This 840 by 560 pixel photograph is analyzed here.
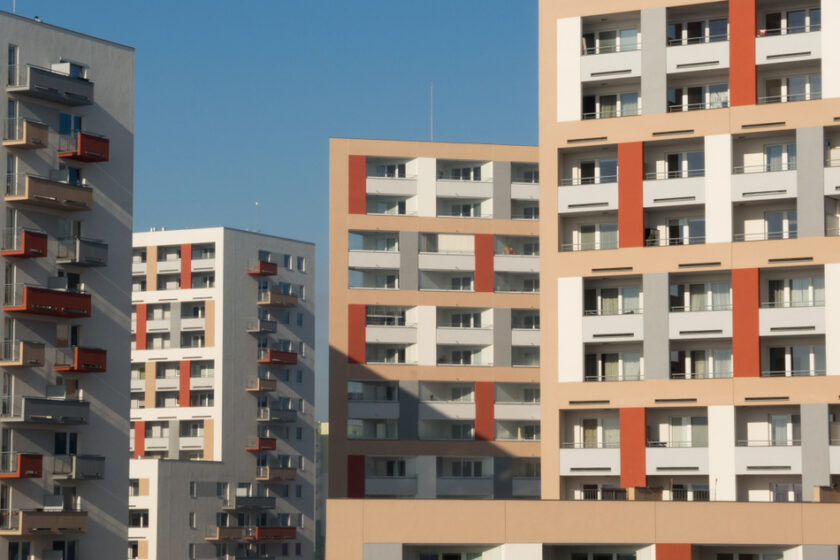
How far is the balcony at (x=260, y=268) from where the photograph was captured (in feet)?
528

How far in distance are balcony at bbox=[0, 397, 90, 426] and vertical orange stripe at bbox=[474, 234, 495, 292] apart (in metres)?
40.9

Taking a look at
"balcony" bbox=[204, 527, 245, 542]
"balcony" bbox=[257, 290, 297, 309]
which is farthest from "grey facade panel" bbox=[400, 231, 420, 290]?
"balcony" bbox=[257, 290, 297, 309]

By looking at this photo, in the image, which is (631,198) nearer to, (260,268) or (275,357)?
(260,268)

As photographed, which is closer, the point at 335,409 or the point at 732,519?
the point at 732,519

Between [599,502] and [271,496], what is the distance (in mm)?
86648

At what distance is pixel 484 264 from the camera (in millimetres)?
126562

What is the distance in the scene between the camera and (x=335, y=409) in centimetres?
12162

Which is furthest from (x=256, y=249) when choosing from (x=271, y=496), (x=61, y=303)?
(x=61, y=303)

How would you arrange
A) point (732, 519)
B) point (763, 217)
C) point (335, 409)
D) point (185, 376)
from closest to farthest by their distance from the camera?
point (732, 519)
point (763, 217)
point (335, 409)
point (185, 376)

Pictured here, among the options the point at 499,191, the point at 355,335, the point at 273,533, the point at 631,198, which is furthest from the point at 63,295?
the point at 273,533

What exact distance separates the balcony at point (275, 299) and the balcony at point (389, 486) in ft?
146

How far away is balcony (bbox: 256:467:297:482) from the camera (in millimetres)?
157500

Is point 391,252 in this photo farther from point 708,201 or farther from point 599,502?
point 599,502

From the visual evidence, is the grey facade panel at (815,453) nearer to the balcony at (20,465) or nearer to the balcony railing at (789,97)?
the balcony railing at (789,97)
